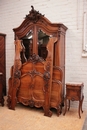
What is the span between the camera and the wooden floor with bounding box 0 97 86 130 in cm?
254

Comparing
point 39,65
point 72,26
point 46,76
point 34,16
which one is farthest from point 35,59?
point 72,26

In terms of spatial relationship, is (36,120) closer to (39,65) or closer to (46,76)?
(46,76)

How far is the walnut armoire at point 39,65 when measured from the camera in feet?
10.1

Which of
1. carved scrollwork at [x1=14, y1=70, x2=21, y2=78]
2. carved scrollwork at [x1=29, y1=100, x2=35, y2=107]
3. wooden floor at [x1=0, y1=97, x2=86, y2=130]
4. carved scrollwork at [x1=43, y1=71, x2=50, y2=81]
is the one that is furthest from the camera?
carved scrollwork at [x1=14, y1=70, x2=21, y2=78]

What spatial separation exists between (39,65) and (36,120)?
118cm

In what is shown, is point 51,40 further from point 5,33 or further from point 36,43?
point 5,33

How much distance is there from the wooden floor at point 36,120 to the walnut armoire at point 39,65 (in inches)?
6.2

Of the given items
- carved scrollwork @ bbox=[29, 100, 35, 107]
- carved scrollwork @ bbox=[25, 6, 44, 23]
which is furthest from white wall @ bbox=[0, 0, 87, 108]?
carved scrollwork @ bbox=[29, 100, 35, 107]

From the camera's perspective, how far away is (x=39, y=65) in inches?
129

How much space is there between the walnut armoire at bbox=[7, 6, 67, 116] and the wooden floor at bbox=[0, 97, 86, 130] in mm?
158

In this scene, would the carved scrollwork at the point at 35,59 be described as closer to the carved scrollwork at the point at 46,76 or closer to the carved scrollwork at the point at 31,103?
the carved scrollwork at the point at 46,76

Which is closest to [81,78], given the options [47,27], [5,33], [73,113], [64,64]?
[64,64]

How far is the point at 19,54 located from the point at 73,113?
73.2 inches

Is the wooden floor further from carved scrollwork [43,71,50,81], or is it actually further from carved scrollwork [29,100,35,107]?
carved scrollwork [43,71,50,81]
